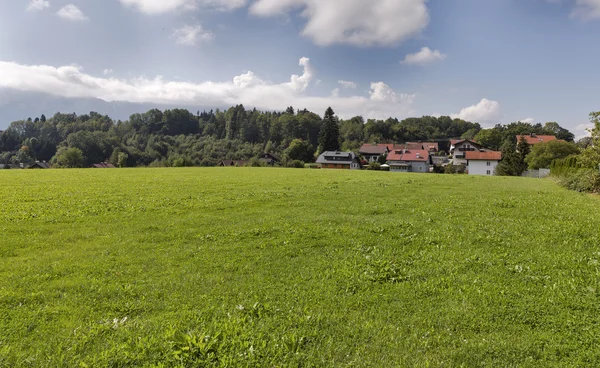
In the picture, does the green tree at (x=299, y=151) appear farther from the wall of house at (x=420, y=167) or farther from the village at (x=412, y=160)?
the wall of house at (x=420, y=167)

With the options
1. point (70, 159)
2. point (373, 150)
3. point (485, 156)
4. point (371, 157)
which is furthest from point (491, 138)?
point (70, 159)

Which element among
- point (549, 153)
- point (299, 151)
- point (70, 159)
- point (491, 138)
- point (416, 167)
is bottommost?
point (416, 167)

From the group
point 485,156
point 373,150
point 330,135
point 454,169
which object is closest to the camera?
point 485,156

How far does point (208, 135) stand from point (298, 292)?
163m

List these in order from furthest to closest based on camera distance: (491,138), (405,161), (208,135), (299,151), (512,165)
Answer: (208,135), (491,138), (299,151), (405,161), (512,165)

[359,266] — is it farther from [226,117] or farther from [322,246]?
[226,117]

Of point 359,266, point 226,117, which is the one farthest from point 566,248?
point 226,117

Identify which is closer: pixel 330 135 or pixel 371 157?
pixel 330 135

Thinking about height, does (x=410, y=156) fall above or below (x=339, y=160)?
above

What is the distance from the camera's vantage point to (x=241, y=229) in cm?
1035

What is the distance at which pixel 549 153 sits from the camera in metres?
65.8

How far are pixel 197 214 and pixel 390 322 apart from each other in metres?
9.53

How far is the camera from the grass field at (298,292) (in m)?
4.28

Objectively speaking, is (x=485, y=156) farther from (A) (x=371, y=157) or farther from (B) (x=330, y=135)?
(B) (x=330, y=135)
